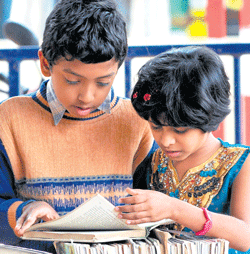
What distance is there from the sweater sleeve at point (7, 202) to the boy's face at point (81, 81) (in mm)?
260

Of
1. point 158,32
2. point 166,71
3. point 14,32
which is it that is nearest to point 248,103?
point 158,32

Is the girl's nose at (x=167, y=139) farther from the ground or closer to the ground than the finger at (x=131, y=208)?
farther from the ground

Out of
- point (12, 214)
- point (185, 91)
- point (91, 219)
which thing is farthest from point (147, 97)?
point (12, 214)

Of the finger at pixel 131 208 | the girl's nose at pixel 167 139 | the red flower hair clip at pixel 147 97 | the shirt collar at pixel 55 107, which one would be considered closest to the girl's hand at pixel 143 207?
the finger at pixel 131 208

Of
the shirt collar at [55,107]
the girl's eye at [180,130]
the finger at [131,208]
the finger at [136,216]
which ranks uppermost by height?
the shirt collar at [55,107]

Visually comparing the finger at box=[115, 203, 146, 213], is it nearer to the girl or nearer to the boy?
the girl

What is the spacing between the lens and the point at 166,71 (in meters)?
0.98

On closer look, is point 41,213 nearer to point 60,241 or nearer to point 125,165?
point 60,241

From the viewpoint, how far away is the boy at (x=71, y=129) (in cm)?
93

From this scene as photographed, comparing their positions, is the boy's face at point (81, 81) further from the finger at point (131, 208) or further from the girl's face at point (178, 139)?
the finger at point (131, 208)

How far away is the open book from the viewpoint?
2.50 ft

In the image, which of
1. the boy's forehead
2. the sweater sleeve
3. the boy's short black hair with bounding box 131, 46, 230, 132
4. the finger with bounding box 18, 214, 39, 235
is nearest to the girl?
the boy's short black hair with bounding box 131, 46, 230, 132

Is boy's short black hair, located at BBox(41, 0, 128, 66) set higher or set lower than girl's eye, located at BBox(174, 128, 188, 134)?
higher

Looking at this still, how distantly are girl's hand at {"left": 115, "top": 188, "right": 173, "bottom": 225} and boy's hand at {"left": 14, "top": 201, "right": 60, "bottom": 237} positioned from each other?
0.68ft
